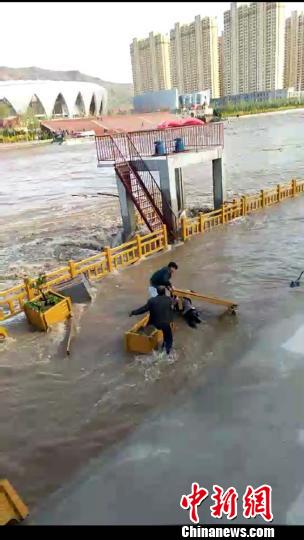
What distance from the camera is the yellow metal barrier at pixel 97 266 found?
9664 millimetres

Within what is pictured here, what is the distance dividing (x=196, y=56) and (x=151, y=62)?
1854 centimetres

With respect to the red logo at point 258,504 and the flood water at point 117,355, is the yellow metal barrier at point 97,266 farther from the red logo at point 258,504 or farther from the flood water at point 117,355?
the red logo at point 258,504

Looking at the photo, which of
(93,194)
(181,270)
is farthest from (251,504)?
(93,194)

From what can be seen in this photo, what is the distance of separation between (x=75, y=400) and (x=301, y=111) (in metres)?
129

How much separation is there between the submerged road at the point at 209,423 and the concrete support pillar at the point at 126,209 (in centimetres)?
491

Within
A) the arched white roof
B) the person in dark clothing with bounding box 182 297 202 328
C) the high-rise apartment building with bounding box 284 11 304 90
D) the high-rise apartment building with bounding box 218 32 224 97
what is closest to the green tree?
the arched white roof

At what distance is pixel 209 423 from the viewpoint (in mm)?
5586

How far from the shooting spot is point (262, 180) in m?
29.7

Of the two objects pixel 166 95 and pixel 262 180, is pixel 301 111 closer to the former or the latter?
pixel 166 95

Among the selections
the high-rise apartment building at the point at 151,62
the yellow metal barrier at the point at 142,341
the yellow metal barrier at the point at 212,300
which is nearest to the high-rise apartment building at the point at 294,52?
the high-rise apartment building at the point at 151,62

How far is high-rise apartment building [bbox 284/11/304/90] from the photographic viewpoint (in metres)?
114

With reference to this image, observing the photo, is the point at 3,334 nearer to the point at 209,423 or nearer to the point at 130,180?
the point at 209,423

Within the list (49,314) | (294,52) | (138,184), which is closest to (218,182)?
(138,184)

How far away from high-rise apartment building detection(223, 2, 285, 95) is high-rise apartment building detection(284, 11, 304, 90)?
517 centimetres
